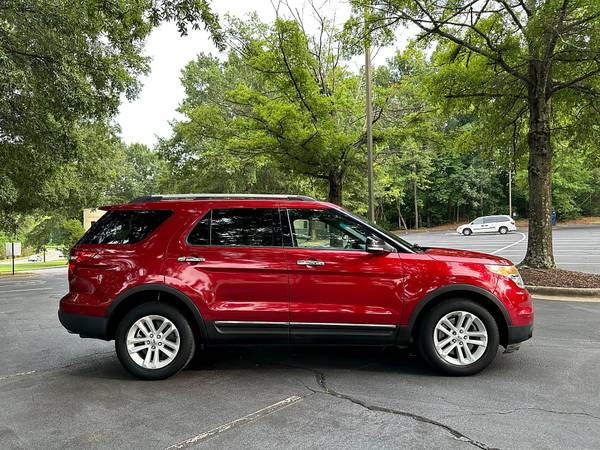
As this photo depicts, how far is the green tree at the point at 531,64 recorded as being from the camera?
9.59 meters

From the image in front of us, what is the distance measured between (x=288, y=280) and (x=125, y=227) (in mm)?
1792

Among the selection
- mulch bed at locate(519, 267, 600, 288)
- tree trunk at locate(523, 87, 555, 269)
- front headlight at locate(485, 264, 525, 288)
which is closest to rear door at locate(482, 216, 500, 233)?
tree trunk at locate(523, 87, 555, 269)

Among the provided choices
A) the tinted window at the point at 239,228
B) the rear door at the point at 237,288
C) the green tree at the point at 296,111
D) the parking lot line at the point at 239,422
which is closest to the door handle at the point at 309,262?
the rear door at the point at 237,288

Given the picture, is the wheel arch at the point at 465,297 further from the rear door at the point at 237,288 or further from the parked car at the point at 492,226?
the parked car at the point at 492,226

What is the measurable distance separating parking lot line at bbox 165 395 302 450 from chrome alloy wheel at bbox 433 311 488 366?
153 cm

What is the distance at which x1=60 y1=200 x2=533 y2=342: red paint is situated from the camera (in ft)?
14.7

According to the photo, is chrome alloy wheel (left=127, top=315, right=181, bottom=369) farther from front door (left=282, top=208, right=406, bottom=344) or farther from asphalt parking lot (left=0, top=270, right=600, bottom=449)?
front door (left=282, top=208, right=406, bottom=344)

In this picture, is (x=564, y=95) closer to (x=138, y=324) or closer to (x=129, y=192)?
(x=138, y=324)

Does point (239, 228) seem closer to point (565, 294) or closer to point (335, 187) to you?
point (565, 294)

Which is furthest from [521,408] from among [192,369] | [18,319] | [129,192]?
[129,192]

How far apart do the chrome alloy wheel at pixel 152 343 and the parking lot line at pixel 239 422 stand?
49.4 inches

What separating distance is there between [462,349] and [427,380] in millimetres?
476

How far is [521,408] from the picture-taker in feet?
12.2

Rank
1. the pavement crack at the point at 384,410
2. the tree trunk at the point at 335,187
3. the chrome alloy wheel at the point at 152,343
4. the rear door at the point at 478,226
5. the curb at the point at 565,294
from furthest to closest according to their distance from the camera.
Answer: the rear door at the point at 478,226 → the tree trunk at the point at 335,187 → the curb at the point at 565,294 → the chrome alloy wheel at the point at 152,343 → the pavement crack at the point at 384,410
